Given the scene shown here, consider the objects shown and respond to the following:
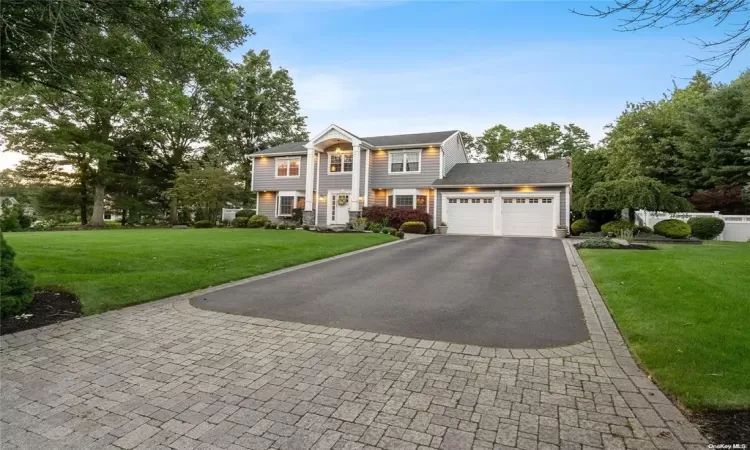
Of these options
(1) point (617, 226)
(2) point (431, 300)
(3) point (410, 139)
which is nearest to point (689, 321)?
(2) point (431, 300)

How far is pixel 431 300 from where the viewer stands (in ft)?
20.4

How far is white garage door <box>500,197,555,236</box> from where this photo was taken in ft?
64.0

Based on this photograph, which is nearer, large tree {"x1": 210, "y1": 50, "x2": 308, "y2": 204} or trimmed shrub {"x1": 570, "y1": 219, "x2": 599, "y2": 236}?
trimmed shrub {"x1": 570, "y1": 219, "x2": 599, "y2": 236}

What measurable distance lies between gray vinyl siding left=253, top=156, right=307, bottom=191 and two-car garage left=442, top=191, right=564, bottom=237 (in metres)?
9.71

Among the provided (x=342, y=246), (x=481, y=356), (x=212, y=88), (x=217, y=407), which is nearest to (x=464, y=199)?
(x=342, y=246)

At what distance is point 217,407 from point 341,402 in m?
0.93

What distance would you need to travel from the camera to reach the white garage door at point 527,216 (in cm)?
1952

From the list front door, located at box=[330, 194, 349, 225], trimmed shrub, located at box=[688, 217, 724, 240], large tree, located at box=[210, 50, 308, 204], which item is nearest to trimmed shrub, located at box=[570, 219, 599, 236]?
trimmed shrub, located at box=[688, 217, 724, 240]

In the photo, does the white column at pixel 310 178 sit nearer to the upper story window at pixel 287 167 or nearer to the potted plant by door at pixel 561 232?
the upper story window at pixel 287 167

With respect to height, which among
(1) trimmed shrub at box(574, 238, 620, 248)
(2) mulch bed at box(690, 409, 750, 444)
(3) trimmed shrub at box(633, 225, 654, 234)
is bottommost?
(2) mulch bed at box(690, 409, 750, 444)

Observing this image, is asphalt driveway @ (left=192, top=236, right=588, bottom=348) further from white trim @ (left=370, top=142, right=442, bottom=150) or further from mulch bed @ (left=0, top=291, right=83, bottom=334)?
white trim @ (left=370, top=142, right=442, bottom=150)

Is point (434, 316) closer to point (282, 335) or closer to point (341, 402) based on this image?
point (282, 335)

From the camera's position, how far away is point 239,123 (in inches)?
1318

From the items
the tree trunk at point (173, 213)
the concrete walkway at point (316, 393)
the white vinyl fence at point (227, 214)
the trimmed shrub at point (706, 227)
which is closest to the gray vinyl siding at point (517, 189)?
the trimmed shrub at point (706, 227)
